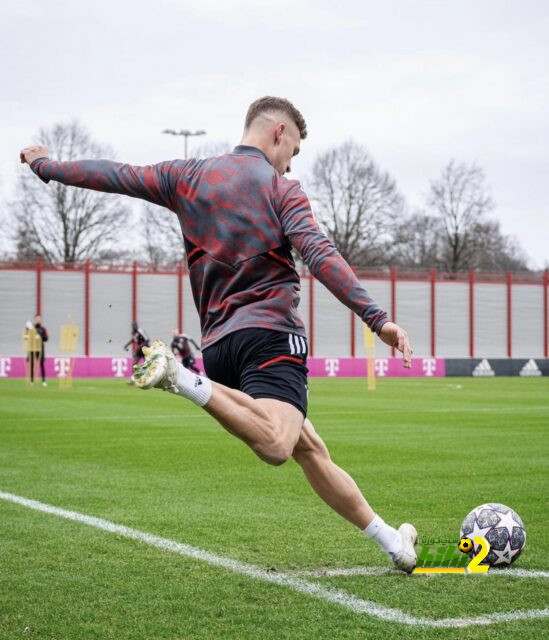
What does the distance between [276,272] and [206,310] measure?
0.42 metres

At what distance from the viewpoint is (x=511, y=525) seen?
5.66 meters

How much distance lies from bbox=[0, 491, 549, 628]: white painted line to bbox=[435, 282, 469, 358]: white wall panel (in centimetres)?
4512

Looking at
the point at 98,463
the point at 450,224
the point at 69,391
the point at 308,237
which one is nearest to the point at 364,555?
the point at 308,237

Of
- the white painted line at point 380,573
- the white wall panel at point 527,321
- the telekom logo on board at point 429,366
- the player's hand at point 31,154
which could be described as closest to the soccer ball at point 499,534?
the white painted line at point 380,573

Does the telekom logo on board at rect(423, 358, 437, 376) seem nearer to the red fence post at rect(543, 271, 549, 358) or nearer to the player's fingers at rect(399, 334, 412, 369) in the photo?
the red fence post at rect(543, 271, 549, 358)

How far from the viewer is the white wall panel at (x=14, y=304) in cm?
4447

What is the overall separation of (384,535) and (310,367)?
36.2 meters

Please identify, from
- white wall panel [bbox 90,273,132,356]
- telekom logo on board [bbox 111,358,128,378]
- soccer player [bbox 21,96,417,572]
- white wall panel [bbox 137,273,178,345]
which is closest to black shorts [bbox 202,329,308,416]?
soccer player [bbox 21,96,417,572]

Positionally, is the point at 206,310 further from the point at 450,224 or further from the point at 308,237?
the point at 450,224

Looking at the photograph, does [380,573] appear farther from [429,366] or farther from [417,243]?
[417,243]

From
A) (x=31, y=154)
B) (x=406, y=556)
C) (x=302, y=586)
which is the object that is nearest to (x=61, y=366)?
(x=31, y=154)

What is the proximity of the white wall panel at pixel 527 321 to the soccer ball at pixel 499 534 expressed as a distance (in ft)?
158

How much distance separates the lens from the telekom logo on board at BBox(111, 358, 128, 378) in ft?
131

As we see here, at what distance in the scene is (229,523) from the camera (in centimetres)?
698
